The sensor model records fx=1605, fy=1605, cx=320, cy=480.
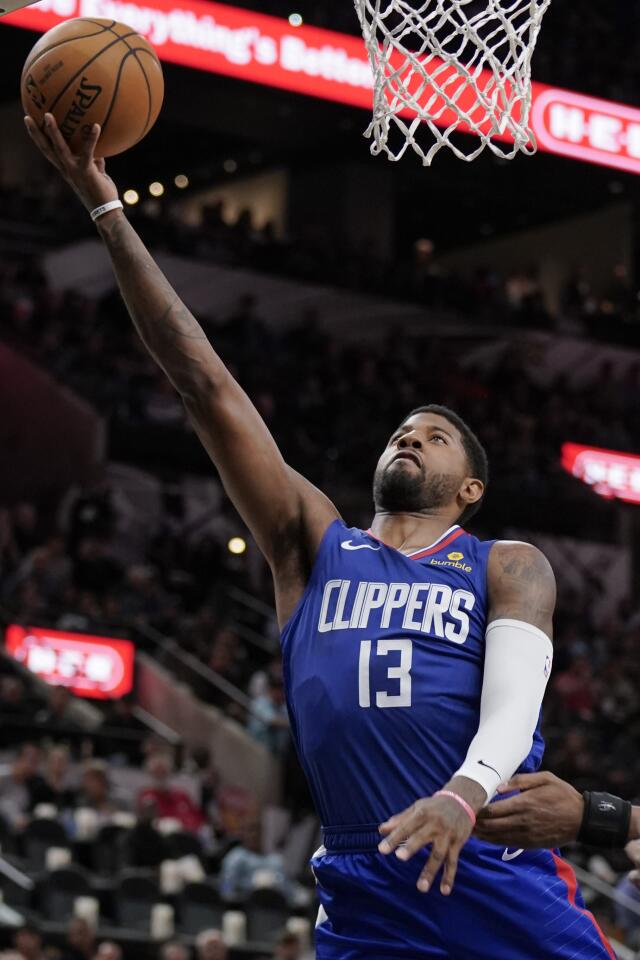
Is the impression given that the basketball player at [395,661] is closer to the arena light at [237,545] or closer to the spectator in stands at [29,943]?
the spectator in stands at [29,943]

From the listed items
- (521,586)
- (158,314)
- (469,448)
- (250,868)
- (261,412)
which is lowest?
(250,868)

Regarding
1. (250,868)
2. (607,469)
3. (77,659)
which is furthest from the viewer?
(607,469)

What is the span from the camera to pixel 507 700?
311 centimetres

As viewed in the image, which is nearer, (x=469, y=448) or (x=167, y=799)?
(x=469, y=448)

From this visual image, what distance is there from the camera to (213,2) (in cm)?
1770

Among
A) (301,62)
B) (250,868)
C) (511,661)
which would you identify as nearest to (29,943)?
(250,868)

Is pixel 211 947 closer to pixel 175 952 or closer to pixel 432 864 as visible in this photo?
pixel 175 952

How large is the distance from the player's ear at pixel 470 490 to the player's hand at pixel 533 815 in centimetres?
78

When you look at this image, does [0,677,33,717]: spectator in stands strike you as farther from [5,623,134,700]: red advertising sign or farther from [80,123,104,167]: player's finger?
[80,123,104,167]: player's finger

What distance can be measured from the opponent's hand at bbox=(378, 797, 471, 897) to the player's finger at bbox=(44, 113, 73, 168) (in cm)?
168

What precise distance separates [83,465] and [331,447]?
3215mm

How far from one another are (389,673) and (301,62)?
16178 millimetres

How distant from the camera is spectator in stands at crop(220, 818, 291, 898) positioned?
10.8 meters

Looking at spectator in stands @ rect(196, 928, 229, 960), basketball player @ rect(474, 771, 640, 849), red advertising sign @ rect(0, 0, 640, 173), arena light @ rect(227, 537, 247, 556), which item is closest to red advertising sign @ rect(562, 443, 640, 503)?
red advertising sign @ rect(0, 0, 640, 173)
